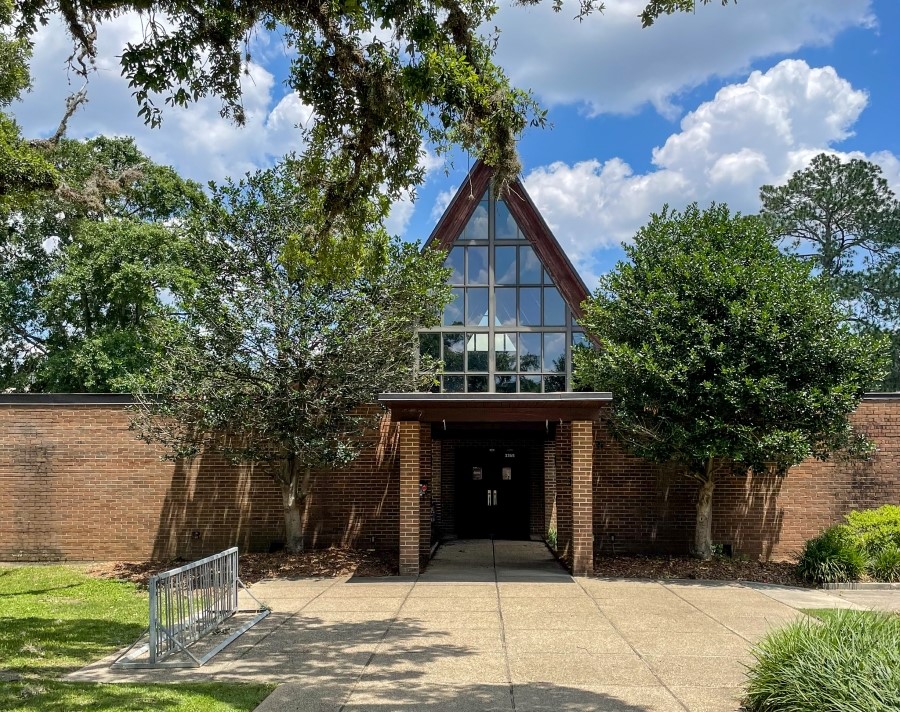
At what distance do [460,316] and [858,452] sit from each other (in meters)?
10.1

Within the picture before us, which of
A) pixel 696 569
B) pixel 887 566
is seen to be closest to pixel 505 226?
pixel 696 569

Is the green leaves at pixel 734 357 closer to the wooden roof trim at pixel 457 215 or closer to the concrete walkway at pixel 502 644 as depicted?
the concrete walkway at pixel 502 644

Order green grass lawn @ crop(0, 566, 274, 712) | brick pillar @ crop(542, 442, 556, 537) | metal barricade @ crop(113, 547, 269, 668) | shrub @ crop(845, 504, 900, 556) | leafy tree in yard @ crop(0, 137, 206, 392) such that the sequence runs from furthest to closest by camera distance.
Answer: leafy tree in yard @ crop(0, 137, 206, 392), brick pillar @ crop(542, 442, 556, 537), shrub @ crop(845, 504, 900, 556), metal barricade @ crop(113, 547, 269, 668), green grass lawn @ crop(0, 566, 274, 712)

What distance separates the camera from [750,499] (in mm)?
14734

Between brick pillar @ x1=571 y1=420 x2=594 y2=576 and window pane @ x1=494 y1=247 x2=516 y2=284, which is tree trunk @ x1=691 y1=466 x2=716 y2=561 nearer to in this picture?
brick pillar @ x1=571 y1=420 x2=594 y2=576

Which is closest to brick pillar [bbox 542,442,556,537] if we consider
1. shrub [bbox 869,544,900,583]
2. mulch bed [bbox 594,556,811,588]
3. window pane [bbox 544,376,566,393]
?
window pane [bbox 544,376,566,393]

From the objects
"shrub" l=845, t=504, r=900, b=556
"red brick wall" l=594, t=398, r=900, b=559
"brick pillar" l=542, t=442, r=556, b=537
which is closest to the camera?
"shrub" l=845, t=504, r=900, b=556

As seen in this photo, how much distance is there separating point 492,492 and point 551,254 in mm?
6397

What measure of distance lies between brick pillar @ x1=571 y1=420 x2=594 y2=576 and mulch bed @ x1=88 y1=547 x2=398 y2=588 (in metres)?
3.20

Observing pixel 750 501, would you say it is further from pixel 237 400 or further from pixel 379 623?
pixel 237 400

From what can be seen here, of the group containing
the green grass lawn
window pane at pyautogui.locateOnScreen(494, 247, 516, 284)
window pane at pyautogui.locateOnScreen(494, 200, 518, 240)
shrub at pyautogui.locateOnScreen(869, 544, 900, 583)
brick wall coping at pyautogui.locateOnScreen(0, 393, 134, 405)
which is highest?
window pane at pyautogui.locateOnScreen(494, 200, 518, 240)

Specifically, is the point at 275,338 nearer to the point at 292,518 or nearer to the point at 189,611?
the point at 292,518

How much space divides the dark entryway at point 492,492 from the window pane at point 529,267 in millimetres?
4520

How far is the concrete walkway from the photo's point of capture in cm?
638
